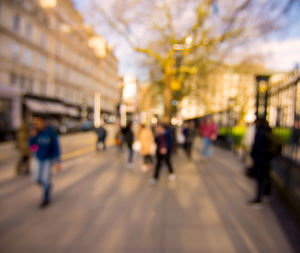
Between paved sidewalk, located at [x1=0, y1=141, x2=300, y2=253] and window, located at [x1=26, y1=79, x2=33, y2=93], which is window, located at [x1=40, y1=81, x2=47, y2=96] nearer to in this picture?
window, located at [x1=26, y1=79, x2=33, y2=93]

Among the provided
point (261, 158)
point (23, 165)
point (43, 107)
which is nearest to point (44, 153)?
point (23, 165)

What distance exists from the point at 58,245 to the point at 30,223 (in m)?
0.93

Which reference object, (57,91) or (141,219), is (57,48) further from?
(141,219)

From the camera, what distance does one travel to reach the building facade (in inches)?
1013

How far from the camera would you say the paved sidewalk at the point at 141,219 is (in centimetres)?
327

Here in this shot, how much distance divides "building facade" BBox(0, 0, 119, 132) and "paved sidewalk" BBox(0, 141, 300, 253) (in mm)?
8388

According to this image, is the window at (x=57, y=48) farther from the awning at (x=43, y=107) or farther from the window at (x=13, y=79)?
the window at (x=13, y=79)

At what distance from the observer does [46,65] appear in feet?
115

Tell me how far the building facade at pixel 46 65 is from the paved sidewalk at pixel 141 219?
8.39 meters

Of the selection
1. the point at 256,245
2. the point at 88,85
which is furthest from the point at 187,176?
the point at 88,85

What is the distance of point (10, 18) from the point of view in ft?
88.4

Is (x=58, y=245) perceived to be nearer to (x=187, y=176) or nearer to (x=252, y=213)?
(x=252, y=213)

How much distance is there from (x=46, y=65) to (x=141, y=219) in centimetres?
3538

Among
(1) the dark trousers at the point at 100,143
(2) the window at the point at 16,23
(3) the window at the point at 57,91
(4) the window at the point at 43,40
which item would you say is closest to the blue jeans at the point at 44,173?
(1) the dark trousers at the point at 100,143
